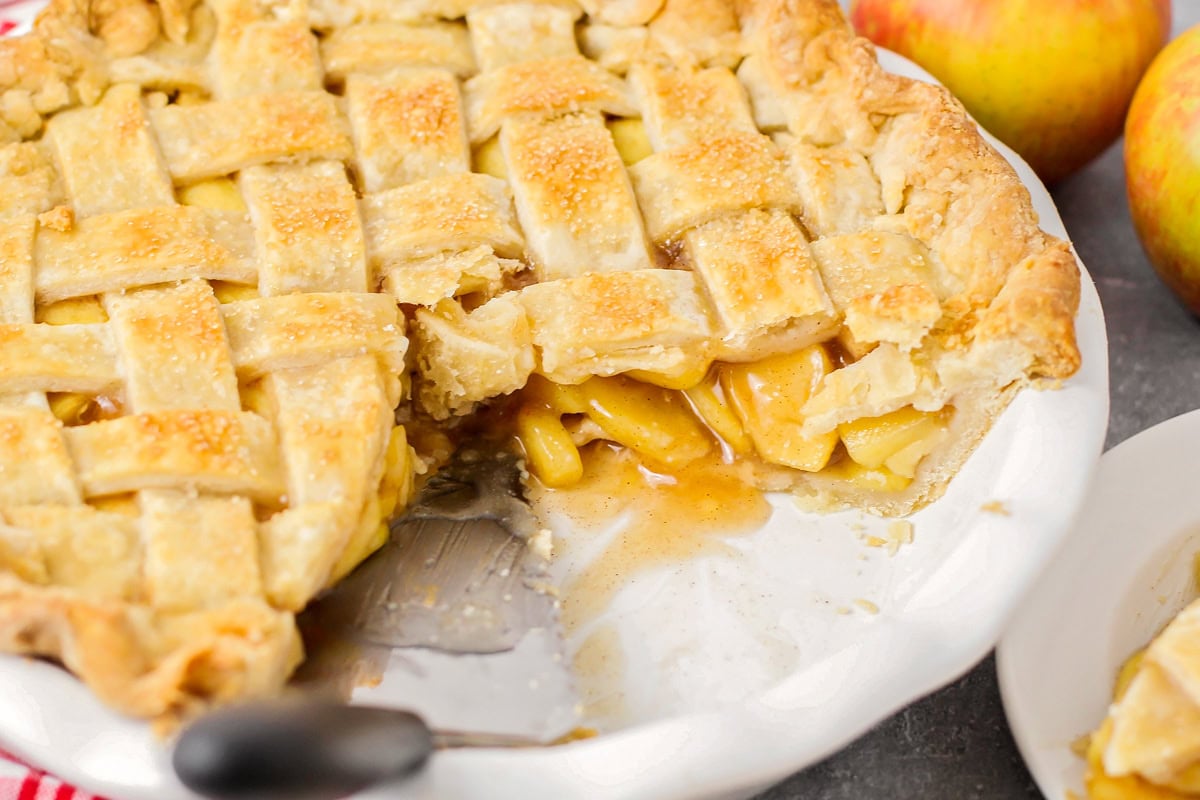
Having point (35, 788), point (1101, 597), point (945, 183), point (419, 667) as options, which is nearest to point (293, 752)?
point (419, 667)

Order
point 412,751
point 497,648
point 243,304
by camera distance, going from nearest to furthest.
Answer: point 412,751, point 497,648, point 243,304

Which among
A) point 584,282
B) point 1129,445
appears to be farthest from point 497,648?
point 1129,445

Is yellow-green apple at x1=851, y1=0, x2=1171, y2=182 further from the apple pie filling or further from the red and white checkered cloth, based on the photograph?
the red and white checkered cloth

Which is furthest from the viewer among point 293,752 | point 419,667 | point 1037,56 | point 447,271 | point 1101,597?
point 1037,56

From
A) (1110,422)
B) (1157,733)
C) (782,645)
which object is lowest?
(1110,422)

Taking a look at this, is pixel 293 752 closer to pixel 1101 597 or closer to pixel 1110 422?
pixel 1101 597

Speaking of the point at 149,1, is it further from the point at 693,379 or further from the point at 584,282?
the point at 693,379

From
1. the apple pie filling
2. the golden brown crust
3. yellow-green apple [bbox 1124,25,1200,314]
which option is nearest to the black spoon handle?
the apple pie filling

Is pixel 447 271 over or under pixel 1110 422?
over
